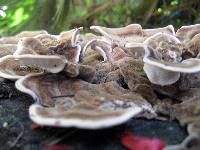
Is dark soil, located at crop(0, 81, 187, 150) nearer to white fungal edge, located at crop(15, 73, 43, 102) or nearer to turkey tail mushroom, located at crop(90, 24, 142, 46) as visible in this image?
white fungal edge, located at crop(15, 73, 43, 102)

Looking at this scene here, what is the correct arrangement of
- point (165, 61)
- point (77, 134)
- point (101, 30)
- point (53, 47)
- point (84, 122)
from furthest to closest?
point (101, 30), point (53, 47), point (165, 61), point (77, 134), point (84, 122)

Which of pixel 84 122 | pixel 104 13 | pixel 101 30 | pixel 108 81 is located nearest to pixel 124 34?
pixel 101 30

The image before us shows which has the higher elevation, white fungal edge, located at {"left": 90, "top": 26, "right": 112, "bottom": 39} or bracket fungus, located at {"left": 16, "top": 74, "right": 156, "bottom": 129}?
white fungal edge, located at {"left": 90, "top": 26, "right": 112, "bottom": 39}

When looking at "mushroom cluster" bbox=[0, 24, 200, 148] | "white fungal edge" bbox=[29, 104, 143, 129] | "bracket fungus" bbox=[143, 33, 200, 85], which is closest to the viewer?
"white fungal edge" bbox=[29, 104, 143, 129]

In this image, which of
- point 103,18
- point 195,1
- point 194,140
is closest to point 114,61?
point 194,140

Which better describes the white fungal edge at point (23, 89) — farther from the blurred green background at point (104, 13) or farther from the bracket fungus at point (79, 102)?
the blurred green background at point (104, 13)

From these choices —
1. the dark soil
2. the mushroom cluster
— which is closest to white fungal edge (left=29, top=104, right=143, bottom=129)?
the mushroom cluster

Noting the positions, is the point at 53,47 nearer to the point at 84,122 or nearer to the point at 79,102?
the point at 79,102
